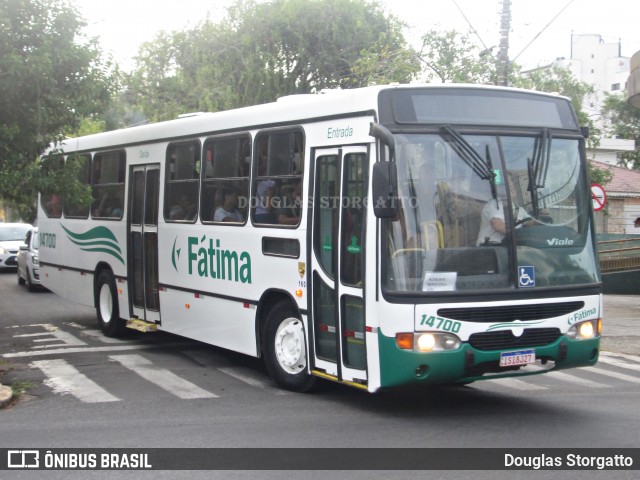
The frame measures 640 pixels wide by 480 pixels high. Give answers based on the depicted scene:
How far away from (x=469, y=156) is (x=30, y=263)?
1749cm

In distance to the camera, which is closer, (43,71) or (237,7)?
(43,71)

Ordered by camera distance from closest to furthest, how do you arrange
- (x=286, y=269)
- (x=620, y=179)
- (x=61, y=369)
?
(x=286, y=269)
(x=61, y=369)
(x=620, y=179)

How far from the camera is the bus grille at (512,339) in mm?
8180

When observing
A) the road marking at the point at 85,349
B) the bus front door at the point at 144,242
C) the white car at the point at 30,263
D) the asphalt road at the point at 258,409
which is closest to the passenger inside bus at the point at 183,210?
the bus front door at the point at 144,242

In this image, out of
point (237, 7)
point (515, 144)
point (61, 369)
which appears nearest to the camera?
point (515, 144)

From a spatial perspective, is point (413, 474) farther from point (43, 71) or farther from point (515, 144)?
point (43, 71)

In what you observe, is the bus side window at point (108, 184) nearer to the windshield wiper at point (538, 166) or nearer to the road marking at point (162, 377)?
the road marking at point (162, 377)

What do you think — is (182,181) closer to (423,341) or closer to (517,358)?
(423,341)

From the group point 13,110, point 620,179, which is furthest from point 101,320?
point 620,179

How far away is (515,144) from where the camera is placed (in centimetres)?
863

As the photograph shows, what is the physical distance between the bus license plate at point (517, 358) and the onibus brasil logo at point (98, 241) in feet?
24.9

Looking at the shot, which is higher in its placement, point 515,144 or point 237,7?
point 237,7

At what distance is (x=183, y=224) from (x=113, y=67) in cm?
337

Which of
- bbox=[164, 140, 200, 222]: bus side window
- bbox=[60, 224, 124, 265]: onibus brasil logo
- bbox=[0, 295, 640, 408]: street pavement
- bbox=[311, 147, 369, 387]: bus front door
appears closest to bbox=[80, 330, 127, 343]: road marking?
bbox=[60, 224, 124, 265]: onibus brasil logo
